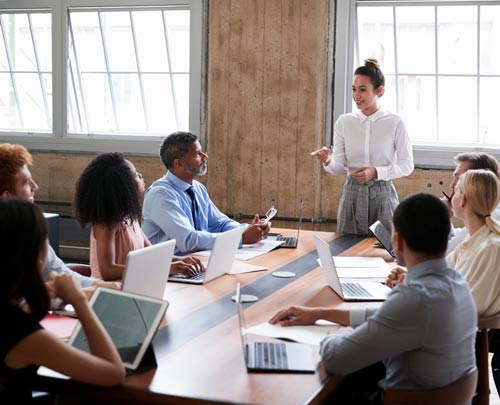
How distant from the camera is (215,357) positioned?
7.16 ft

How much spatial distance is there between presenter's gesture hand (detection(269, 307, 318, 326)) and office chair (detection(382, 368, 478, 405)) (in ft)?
1.32

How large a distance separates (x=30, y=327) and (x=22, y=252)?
0.62 ft

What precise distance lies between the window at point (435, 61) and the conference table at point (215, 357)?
3.09 m

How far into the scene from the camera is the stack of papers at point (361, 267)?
3424 millimetres

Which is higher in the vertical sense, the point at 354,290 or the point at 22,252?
the point at 22,252

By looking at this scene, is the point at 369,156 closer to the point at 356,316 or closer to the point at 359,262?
the point at 359,262

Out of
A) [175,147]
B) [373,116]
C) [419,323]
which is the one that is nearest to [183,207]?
[175,147]

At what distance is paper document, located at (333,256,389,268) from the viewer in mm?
3633

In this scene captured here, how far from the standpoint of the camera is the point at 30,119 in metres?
7.29

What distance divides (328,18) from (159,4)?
1.57 metres

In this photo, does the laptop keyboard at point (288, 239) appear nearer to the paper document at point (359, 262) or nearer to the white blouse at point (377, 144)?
the paper document at point (359, 262)

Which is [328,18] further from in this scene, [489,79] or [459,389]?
[459,389]

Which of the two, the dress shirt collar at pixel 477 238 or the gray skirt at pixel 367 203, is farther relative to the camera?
the gray skirt at pixel 367 203

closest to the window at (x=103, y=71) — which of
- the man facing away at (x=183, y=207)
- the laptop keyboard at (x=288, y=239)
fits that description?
the man facing away at (x=183, y=207)
